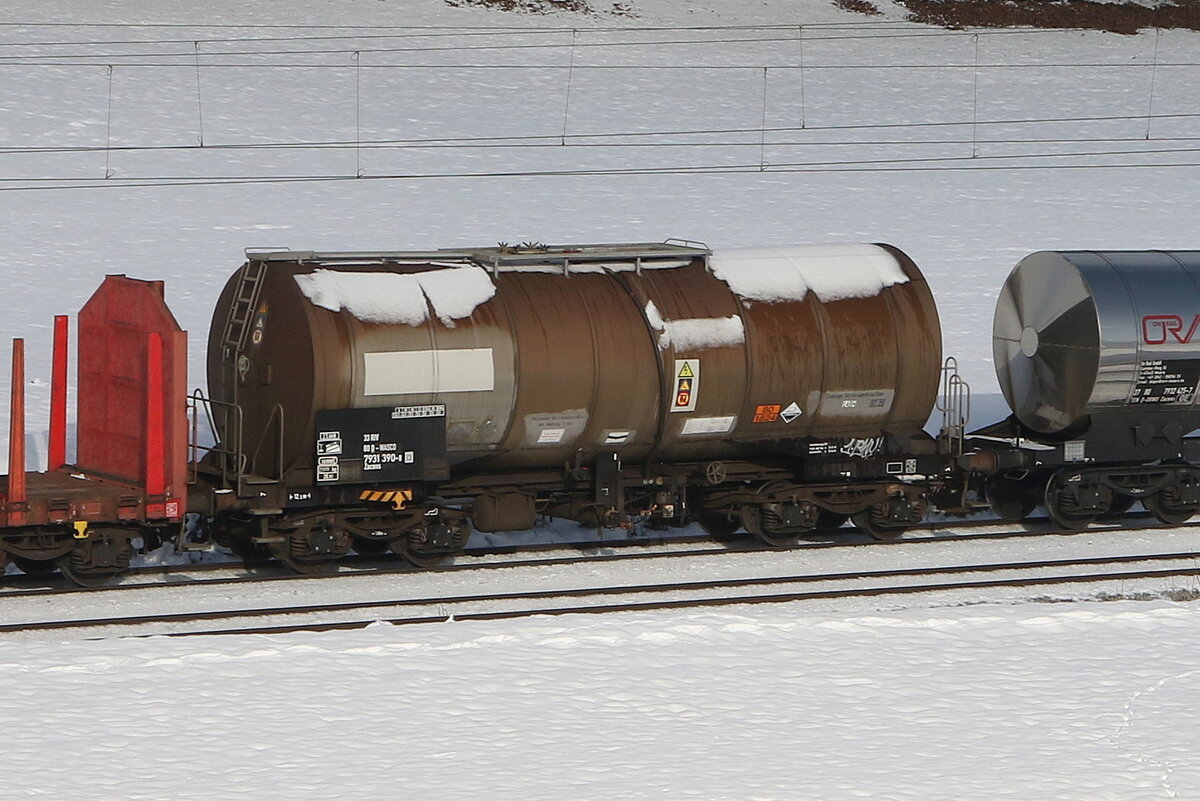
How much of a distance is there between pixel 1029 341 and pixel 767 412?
3.82 m

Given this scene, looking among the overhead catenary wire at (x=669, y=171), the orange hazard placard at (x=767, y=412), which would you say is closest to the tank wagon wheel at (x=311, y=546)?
the orange hazard placard at (x=767, y=412)

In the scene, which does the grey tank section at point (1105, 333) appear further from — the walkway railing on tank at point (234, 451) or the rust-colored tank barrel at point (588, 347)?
the walkway railing on tank at point (234, 451)

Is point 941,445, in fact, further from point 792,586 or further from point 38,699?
point 38,699

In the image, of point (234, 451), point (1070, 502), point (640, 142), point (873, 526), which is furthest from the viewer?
point (640, 142)

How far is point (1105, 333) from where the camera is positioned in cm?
2009

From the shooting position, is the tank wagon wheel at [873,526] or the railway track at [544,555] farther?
A: the tank wagon wheel at [873,526]

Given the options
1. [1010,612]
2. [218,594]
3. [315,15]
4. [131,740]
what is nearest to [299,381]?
[218,594]

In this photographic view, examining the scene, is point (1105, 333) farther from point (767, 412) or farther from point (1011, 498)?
point (767, 412)

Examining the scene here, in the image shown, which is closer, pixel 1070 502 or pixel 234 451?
pixel 234 451

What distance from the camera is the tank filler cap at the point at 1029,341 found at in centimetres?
2105

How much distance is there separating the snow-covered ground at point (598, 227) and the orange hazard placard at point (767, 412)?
8.32ft

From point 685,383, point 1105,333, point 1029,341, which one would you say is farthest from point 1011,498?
point 685,383

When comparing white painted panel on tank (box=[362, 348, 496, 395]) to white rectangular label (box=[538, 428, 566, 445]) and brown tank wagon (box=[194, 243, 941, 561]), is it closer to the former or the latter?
brown tank wagon (box=[194, 243, 941, 561])

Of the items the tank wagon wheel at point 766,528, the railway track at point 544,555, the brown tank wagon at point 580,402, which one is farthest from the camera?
the tank wagon wheel at point 766,528
